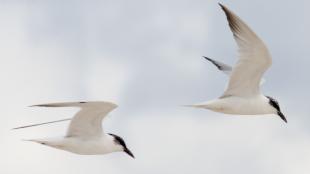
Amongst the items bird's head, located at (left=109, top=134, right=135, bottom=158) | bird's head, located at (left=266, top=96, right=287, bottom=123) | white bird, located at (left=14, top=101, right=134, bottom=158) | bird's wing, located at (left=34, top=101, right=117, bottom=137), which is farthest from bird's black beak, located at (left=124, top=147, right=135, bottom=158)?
bird's head, located at (left=266, top=96, right=287, bottom=123)

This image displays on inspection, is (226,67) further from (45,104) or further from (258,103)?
(45,104)

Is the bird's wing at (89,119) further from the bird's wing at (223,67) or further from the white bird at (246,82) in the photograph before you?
the bird's wing at (223,67)

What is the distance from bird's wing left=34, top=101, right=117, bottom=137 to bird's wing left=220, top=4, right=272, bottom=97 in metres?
2.58

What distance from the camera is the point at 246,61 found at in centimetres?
1778

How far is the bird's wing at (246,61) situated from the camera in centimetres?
1675

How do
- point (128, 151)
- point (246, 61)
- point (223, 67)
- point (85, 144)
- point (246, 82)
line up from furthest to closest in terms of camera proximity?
point (223, 67)
point (128, 151)
point (246, 82)
point (246, 61)
point (85, 144)

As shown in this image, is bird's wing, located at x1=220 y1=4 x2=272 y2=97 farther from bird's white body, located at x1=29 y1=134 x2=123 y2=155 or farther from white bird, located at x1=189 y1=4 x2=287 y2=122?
bird's white body, located at x1=29 y1=134 x2=123 y2=155

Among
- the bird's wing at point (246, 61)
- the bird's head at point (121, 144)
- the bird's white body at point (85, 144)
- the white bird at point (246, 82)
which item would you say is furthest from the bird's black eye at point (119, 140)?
the bird's wing at point (246, 61)

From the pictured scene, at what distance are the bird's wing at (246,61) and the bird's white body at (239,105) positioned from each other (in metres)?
0.12

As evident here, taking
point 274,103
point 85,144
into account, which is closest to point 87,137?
point 85,144

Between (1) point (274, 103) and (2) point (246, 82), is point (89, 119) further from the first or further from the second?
(1) point (274, 103)

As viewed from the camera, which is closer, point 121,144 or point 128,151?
point 121,144

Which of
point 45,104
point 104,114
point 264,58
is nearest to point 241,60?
point 264,58

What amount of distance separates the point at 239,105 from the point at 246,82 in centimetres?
47
